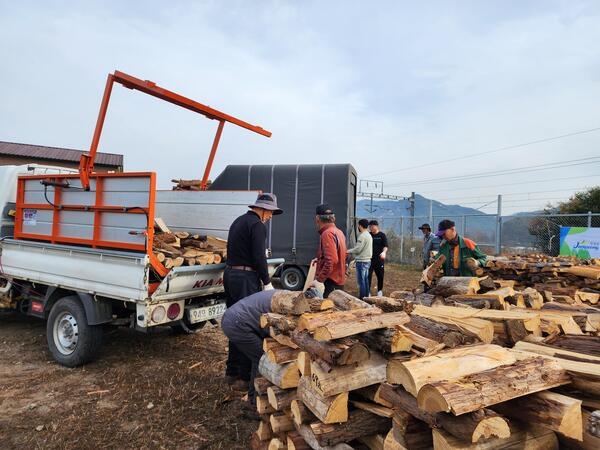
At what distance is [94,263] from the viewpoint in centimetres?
436

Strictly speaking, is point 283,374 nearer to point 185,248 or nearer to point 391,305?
point 391,305

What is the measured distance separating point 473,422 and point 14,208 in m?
6.27

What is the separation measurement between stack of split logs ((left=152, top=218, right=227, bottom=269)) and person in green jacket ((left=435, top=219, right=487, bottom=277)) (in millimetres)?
2910

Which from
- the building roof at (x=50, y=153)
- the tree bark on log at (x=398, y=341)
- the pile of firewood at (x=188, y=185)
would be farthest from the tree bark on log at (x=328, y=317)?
the building roof at (x=50, y=153)

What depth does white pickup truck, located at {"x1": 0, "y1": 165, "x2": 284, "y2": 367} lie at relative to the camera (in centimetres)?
413

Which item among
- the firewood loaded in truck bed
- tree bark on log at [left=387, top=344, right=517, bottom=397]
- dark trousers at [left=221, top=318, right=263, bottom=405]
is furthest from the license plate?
tree bark on log at [left=387, top=344, right=517, bottom=397]

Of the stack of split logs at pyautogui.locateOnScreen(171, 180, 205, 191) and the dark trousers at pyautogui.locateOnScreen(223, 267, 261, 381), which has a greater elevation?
the stack of split logs at pyautogui.locateOnScreen(171, 180, 205, 191)

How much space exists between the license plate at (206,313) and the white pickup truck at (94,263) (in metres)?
0.01

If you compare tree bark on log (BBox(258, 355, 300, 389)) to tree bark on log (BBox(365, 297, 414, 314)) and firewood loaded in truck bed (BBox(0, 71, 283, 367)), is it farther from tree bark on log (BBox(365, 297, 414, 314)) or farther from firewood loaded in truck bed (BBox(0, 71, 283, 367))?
firewood loaded in truck bed (BBox(0, 71, 283, 367))

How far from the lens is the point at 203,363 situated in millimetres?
4797

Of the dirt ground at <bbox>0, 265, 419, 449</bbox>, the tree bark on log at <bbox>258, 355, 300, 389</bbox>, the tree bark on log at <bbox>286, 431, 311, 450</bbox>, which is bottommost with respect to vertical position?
the dirt ground at <bbox>0, 265, 419, 449</bbox>

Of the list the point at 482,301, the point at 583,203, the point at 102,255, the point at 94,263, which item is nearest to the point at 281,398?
the point at 482,301

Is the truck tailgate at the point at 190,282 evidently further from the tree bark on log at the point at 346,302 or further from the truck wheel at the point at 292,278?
the truck wheel at the point at 292,278

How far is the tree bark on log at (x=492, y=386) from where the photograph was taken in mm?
1644
